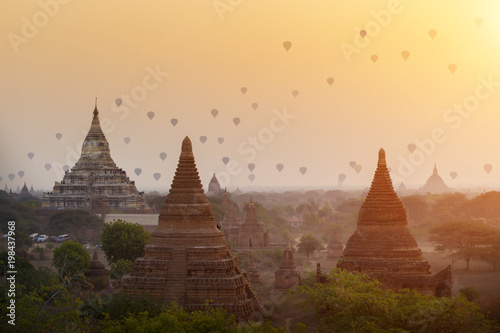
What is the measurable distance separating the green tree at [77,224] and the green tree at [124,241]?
39607mm

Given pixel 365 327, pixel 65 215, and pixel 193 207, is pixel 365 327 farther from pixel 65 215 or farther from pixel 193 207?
pixel 65 215

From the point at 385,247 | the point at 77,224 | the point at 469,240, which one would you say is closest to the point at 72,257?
the point at 385,247

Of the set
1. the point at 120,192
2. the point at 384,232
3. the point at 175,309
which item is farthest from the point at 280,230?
the point at 175,309

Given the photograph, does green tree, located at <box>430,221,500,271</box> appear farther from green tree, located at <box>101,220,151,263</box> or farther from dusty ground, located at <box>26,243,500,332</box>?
green tree, located at <box>101,220,151,263</box>

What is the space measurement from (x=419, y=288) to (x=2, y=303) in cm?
2029

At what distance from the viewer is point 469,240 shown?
9656 cm

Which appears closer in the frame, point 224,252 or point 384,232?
point 224,252

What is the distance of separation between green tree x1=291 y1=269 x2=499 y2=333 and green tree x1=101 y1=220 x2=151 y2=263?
3119 cm

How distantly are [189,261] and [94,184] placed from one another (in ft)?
278

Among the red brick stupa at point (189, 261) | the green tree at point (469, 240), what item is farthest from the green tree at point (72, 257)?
the green tree at point (469, 240)

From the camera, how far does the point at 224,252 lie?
53.8 meters

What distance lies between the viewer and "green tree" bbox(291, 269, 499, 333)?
46.7 meters

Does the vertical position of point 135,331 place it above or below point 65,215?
below

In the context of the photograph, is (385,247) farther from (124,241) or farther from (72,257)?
(72,257)
